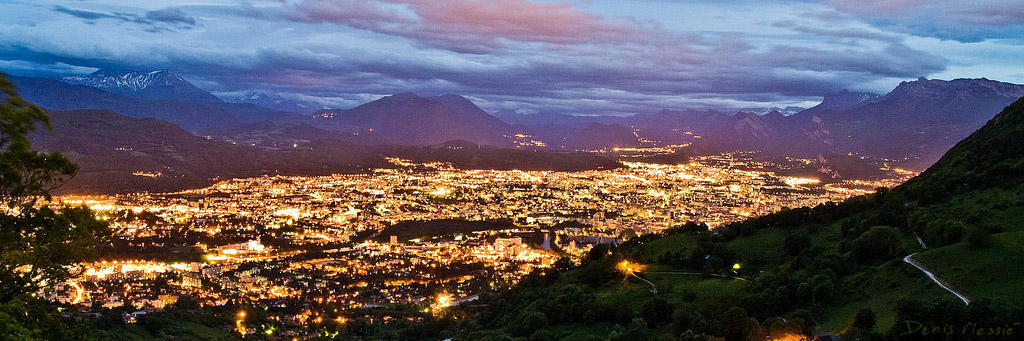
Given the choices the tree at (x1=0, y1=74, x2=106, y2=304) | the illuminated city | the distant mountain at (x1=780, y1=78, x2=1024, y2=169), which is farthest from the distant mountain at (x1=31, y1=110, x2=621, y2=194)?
the tree at (x1=0, y1=74, x2=106, y2=304)

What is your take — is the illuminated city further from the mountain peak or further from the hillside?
the mountain peak

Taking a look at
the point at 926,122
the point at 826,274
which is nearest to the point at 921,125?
the point at 926,122

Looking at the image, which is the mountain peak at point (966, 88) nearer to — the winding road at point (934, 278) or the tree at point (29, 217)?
the winding road at point (934, 278)

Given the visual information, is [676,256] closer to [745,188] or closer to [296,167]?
[745,188]

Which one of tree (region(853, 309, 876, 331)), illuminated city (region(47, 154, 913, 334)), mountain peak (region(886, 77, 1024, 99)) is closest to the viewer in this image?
tree (region(853, 309, 876, 331))

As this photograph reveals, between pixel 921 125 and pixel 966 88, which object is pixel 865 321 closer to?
pixel 921 125

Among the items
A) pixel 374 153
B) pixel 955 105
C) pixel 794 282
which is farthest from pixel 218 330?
pixel 955 105

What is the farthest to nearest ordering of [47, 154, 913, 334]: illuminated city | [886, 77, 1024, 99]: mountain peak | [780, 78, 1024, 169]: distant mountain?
[886, 77, 1024, 99]: mountain peak < [780, 78, 1024, 169]: distant mountain < [47, 154, 913, 334]: illuminated city
